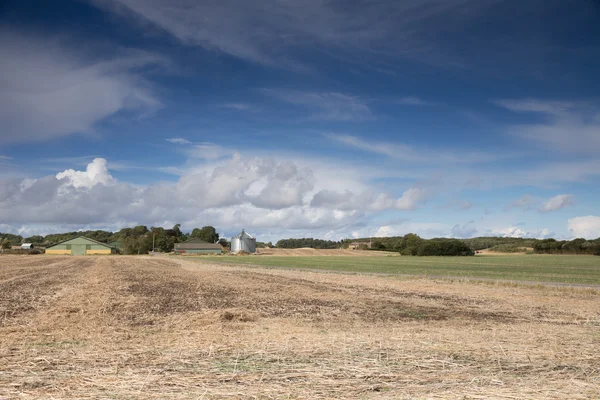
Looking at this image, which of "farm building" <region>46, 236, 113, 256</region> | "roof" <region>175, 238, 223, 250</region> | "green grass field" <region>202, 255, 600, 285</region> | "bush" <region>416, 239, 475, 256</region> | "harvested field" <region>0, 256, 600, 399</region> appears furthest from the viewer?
"roof" <region>175, 238, 223, 250</region>

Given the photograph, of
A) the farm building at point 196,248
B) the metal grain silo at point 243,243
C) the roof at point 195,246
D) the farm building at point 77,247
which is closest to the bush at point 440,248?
the metal grain silo at point 243,243

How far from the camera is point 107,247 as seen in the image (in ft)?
491

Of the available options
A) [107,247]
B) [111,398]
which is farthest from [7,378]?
[107,247]

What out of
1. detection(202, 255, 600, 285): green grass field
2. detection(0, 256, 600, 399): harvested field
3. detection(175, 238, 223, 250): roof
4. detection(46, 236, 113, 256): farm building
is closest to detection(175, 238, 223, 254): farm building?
detection(175, 238, 223, 250): roof

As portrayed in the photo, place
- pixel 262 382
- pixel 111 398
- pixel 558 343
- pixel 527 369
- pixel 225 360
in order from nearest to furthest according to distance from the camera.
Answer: pixel 111 398 → pixel 262 382 → pixel 527 369 → pixel 225 360 → pixel 558 343

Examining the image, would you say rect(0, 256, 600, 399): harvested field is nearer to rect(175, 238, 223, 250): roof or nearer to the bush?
the bush

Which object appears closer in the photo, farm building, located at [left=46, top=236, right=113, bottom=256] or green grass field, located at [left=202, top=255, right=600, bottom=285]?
green grass field, located at [left=202, top=255, right=600, bottom=285]

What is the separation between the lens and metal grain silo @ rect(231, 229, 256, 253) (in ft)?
549

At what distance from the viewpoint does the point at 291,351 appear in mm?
10133

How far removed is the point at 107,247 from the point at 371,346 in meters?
154

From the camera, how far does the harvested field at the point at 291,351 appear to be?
7.01m

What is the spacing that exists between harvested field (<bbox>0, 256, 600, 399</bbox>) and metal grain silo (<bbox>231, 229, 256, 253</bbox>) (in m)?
147

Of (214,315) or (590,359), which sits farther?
(214,315)

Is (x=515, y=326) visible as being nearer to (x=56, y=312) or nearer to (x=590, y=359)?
(x=590, y=359)
